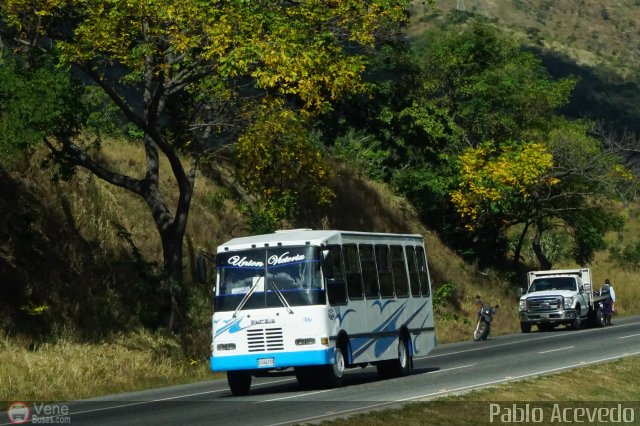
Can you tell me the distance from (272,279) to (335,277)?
4.01ft

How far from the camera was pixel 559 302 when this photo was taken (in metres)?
44.8

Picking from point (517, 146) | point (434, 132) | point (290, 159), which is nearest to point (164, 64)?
point (290, 159)

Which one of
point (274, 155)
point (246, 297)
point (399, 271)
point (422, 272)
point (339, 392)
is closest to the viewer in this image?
point (339, 392)

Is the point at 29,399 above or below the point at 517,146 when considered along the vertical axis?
below

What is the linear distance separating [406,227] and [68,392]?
3026 centimetres

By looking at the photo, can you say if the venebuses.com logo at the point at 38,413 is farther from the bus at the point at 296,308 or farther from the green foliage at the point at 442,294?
the green foliage at the point at 442,294

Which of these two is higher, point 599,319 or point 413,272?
point 413,272

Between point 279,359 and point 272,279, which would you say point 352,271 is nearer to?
point 272,279

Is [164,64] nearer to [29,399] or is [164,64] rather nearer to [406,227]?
[29,399]

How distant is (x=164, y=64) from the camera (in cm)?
2736

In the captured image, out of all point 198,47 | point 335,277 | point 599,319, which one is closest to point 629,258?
point 599,319

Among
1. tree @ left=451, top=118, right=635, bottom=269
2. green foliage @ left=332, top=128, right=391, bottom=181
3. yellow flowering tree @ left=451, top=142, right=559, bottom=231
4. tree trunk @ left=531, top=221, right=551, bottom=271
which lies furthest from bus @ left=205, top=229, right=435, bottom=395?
tree trunk @ left=531, top=221, right=551, bottom=271

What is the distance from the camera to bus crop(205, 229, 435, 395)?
73.0 ft

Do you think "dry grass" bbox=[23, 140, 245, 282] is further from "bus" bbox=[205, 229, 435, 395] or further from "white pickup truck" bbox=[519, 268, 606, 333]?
"white pickup truck" bbox=[519, 268, 606, 333]
